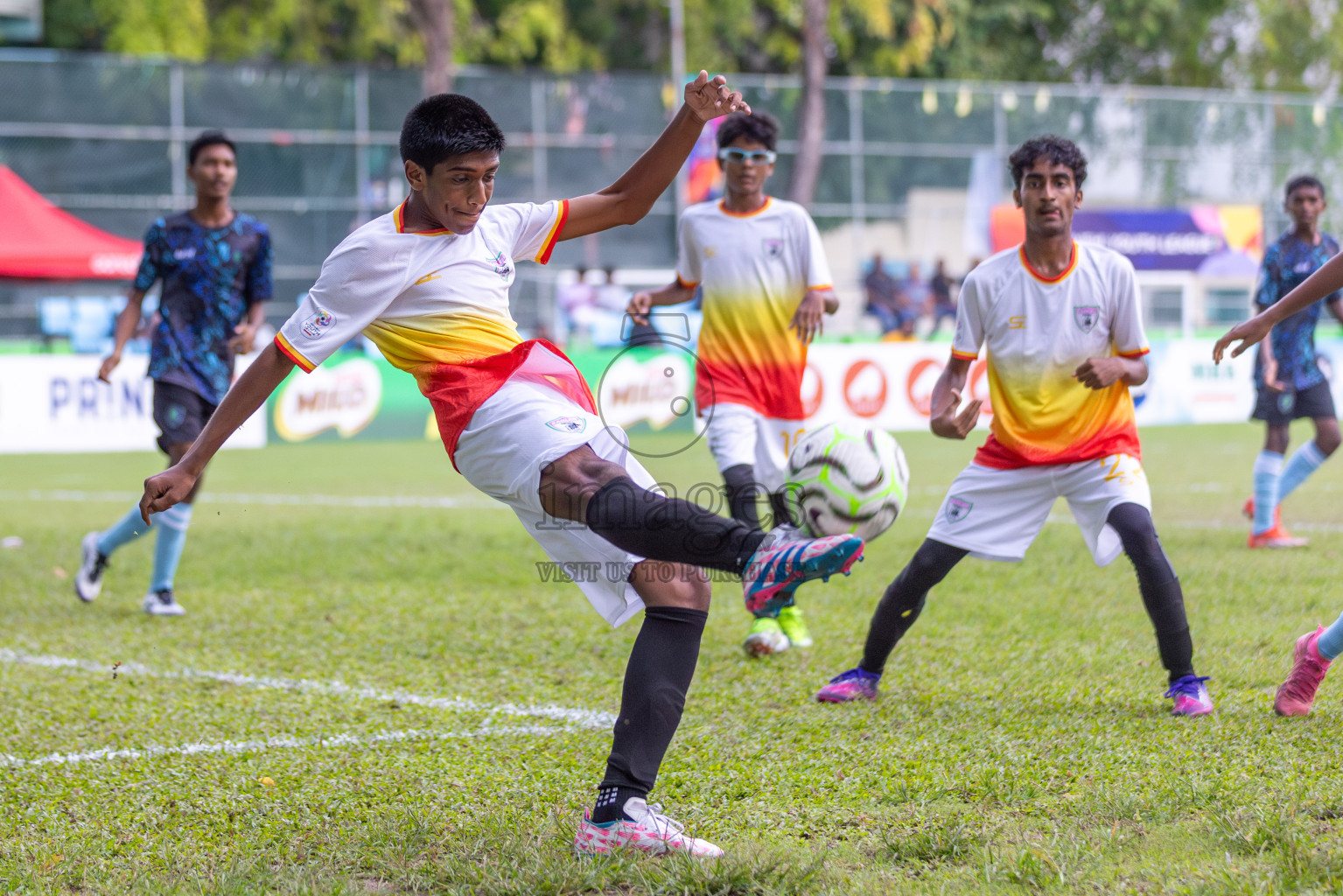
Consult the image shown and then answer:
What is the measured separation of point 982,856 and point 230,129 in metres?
26.3

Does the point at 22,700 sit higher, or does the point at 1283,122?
the point at 1283,122

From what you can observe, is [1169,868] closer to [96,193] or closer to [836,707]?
[836,707]

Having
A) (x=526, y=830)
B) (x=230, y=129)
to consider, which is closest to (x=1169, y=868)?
(x=526, y=830)

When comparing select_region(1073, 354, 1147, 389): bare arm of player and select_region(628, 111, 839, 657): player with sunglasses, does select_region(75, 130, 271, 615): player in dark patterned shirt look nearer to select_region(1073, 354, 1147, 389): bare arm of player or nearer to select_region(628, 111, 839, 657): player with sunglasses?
select_region(628, 111, 839, 657): player with sunglasses

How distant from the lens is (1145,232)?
31.9 meters

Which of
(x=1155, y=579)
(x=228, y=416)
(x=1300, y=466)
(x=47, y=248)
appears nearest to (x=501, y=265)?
(x=228, y=416)

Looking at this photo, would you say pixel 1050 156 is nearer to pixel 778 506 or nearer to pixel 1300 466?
pixel 778 506

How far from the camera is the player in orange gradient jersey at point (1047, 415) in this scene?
482 centimetres

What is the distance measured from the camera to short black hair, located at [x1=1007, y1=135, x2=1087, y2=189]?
4.81m

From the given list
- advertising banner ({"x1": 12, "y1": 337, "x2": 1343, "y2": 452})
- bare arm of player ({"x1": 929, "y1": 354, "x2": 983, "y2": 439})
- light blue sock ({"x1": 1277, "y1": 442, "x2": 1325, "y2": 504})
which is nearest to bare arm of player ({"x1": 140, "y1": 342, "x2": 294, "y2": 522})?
bare arm of player ({"x1": 929, "y1": 354, "x2": 983, "y2": 439})

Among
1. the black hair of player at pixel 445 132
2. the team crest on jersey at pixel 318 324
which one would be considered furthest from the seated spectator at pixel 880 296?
the team crest on jersey at pixel 318 324

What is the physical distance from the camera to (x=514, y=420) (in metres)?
3.56

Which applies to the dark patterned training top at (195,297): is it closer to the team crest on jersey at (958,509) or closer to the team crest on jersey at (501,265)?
the team crest on jersey at (501,265)

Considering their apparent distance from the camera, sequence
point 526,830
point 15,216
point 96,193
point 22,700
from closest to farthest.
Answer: point 526,830 < point 22,700 < point 15,216 < point 96,193
